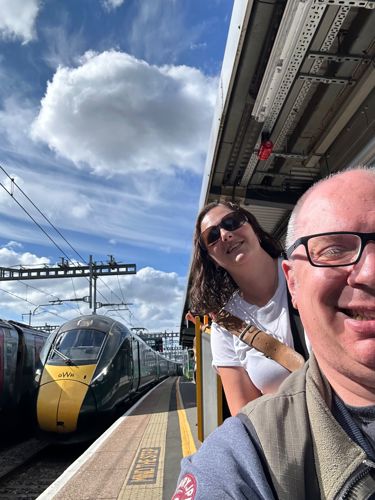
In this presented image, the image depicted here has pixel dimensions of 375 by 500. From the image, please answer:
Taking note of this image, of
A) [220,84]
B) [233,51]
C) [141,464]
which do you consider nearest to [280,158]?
[220,84]

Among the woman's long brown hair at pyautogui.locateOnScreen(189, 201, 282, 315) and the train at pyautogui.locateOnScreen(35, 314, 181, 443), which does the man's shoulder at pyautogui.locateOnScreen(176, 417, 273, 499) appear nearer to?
the woman's long brown hair at pyautogui.locateOnScreen(189, 201, 282, 315)

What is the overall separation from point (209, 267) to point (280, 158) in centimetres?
324

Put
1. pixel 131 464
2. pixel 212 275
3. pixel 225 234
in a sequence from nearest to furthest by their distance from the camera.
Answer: pixel 225 234 < pixel 212 275 < pixel 131 464

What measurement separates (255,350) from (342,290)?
89cm

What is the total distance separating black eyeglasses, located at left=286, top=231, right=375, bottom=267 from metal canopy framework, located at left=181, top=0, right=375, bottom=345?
7.02 feet

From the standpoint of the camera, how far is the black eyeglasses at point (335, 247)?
1.08 metres

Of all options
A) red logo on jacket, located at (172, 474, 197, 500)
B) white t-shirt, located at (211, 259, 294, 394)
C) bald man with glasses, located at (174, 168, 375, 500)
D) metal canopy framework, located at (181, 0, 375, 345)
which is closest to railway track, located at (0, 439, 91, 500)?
metal canopy framework, located at (181, 0, 375, 345)

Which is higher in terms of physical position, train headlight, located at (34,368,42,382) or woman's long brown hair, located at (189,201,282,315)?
woman's long brown hair, located at (189,201,282,315)

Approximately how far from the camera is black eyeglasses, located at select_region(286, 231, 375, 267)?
108cm

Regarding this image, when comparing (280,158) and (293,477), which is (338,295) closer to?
(293,477)

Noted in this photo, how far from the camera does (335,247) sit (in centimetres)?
111

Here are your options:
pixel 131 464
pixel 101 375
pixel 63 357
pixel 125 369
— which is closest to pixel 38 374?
pixel 63 357

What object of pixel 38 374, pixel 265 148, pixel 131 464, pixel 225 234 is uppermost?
pixel 265 148

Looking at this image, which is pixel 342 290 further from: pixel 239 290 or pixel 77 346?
pixel 77 346
